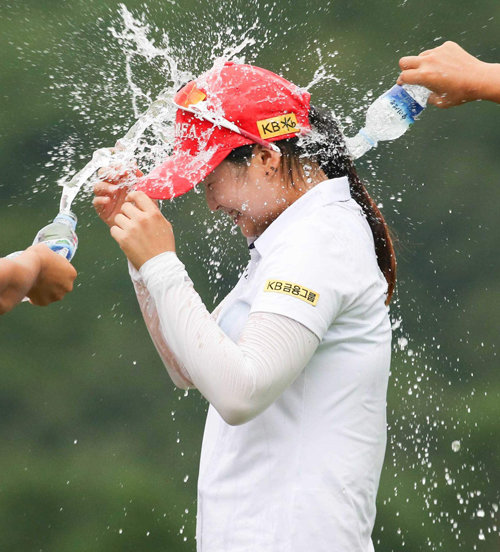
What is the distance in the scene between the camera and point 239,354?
2146 mm

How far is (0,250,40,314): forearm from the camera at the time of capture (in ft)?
7.62

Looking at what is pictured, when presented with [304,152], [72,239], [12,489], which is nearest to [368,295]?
[304,152]

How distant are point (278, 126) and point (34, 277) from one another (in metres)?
0.62

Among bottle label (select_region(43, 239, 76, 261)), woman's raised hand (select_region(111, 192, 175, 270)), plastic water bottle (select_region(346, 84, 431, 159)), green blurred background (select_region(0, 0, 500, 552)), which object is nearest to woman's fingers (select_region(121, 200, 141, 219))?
woman's raised hand (select_region(111, 192, 175, 270))

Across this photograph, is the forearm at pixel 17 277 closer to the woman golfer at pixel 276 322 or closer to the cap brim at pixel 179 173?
the woman golfer at pixel 276 322

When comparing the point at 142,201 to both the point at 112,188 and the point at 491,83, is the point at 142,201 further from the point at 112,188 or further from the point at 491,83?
the point at 491,83

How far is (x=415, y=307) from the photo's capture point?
603 cm

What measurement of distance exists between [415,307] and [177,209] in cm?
136

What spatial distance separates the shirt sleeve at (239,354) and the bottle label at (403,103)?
2.21ft

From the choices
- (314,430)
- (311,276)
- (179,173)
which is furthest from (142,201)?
(314,430)

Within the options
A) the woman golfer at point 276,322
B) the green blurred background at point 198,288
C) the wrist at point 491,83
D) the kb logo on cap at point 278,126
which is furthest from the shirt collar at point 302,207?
the green blurred background at point 198,288

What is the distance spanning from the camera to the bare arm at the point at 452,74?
2463mm

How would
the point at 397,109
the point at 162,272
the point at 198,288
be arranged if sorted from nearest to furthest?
the point at 162,272 → the point at 397,109 → the point at 198,288

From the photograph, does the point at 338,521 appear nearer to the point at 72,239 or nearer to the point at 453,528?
the point at 72,239
